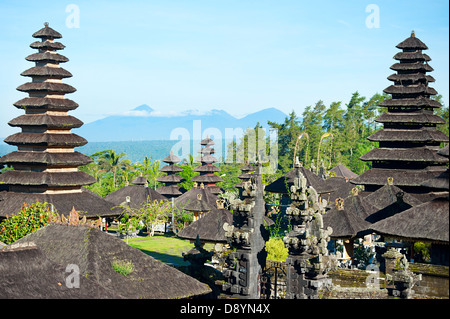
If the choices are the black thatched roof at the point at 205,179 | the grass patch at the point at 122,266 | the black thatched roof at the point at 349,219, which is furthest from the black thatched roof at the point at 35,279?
the black thatched roof at the point at 205,179

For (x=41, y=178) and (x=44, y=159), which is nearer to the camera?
(x=41, y=178)

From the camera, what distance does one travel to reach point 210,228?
37.0 meters

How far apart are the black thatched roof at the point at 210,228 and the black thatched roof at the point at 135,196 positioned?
1960 centimetres

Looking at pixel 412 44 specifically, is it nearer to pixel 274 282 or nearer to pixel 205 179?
pixel 274 282

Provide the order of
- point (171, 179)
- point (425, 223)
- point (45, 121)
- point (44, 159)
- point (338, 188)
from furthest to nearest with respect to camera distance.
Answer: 1. point (171, 179)
2. point (338, 188)
3. point (45, 121)
4. point (44, 159)
5. point (425, 223)

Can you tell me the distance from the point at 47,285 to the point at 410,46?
34900 millimetres

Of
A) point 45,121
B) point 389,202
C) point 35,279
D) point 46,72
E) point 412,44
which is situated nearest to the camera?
point 35,279

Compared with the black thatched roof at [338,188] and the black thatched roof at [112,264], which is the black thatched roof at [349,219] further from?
the black thatched roof at [338,188]

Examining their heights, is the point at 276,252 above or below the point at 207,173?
below

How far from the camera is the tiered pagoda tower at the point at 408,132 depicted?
43.4 m

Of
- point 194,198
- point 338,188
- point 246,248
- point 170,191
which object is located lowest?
point 246,248

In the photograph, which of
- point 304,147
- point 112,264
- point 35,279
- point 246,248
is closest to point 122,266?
point 112,264

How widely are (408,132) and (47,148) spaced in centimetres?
2660

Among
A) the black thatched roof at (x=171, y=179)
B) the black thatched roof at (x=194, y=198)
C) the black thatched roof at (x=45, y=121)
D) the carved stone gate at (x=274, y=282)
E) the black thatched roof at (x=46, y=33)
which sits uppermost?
the black thatched roof at (x=46, y=33)
